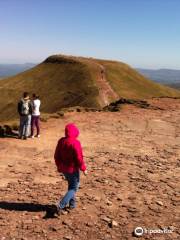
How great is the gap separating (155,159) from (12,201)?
6693 millimetres

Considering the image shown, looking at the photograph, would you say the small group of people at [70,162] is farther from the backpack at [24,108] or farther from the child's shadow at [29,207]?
the backpack at [24,108]

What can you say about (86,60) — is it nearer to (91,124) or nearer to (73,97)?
(73,97)

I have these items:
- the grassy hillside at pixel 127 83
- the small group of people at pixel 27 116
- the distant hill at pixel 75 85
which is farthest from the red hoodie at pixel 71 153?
the grassy hillside at pixel 127 83

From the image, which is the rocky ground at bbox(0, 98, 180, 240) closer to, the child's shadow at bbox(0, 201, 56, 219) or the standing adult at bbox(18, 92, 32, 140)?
the child's shadow at bbox(0, 201, 56, 219)

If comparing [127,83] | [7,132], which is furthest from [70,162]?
[127,83]

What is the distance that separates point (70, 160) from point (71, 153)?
186 mm

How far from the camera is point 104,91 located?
92688 millimetres

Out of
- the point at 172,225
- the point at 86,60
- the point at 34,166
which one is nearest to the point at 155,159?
the point at 34,166

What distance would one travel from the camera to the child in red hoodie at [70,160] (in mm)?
9672

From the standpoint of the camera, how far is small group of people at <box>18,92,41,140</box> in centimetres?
1852

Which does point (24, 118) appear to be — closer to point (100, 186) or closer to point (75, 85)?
point (100, 186)

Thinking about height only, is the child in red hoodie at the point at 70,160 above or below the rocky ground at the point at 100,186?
above

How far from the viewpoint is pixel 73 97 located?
307ft

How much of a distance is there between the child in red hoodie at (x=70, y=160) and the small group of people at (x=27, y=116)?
8889 millimetres
